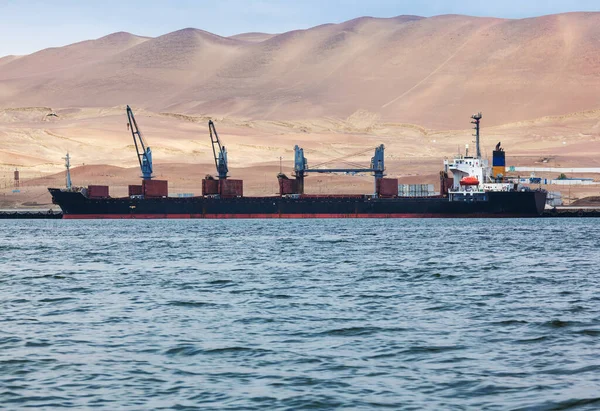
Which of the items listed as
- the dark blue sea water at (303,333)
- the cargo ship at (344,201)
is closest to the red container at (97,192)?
the cargo ship at (344,201)

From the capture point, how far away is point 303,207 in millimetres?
148250

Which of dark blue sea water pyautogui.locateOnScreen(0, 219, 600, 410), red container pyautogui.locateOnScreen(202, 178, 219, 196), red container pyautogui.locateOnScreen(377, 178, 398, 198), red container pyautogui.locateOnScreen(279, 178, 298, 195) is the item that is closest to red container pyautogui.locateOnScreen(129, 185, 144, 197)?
red container pyautogui.locateOnScreen(202, 178, 219, 196)

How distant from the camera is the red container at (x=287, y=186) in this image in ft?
515

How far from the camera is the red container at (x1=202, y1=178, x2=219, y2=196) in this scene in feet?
515

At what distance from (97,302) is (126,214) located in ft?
369

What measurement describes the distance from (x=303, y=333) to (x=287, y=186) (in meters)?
125

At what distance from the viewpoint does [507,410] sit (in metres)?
23.6

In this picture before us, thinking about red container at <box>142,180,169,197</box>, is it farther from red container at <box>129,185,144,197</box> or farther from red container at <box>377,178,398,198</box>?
red container at <box>377,178,398,198</box>

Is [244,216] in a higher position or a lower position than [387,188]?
lower

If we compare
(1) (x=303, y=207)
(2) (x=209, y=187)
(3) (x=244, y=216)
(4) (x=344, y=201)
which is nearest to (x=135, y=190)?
(2) (x=209, y=187)

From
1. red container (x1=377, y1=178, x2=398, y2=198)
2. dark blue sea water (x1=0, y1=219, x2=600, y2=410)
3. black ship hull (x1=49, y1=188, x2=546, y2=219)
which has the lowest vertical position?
dark blue sea water (x1=0, y1=219, x2=600, y2=410)

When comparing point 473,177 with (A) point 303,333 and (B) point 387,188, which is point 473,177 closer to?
(B) point 387,188

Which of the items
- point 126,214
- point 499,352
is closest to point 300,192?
point 126,214

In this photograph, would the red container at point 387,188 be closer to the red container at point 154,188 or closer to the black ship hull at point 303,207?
the black ship hull at point 303,207
